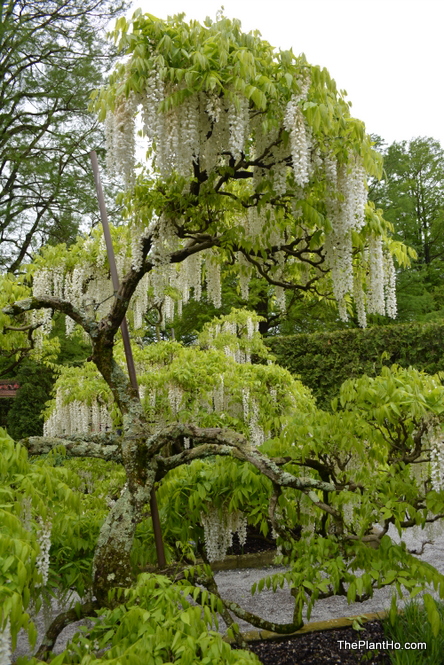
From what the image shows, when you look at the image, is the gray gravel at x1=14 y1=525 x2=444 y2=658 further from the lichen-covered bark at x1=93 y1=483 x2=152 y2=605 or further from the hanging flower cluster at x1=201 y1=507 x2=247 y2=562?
the lichen-covered bark at x1=93 y1=483 x2=152 y2=605

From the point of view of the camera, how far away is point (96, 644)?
191 centimetres

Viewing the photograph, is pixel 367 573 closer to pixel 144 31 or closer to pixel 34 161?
pixel 144 31

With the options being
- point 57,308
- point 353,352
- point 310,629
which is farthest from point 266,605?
point 353,352

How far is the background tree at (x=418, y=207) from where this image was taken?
1469cm

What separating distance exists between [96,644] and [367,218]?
2.84 m

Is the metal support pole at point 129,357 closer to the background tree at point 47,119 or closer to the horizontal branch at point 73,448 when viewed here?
the horizontal branch at point 73,448

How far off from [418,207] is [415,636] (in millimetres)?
17293

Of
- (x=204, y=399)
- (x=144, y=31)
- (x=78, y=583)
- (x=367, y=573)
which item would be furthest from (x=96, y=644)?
(x=204, y=399)

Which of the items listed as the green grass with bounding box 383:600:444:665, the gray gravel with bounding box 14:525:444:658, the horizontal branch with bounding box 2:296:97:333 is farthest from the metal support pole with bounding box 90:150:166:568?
the gray gravel with bounding box 14:525:444:658

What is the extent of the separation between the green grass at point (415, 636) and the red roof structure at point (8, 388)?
1030 centimetres

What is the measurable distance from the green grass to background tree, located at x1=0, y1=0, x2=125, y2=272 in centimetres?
1217

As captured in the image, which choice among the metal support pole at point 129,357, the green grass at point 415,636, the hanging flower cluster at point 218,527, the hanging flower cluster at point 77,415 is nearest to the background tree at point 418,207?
the hanging flower cluster at point 77,415

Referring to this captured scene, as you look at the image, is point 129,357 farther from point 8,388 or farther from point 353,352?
point 8,388

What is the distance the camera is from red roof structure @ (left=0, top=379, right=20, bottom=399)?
11.5 metres
